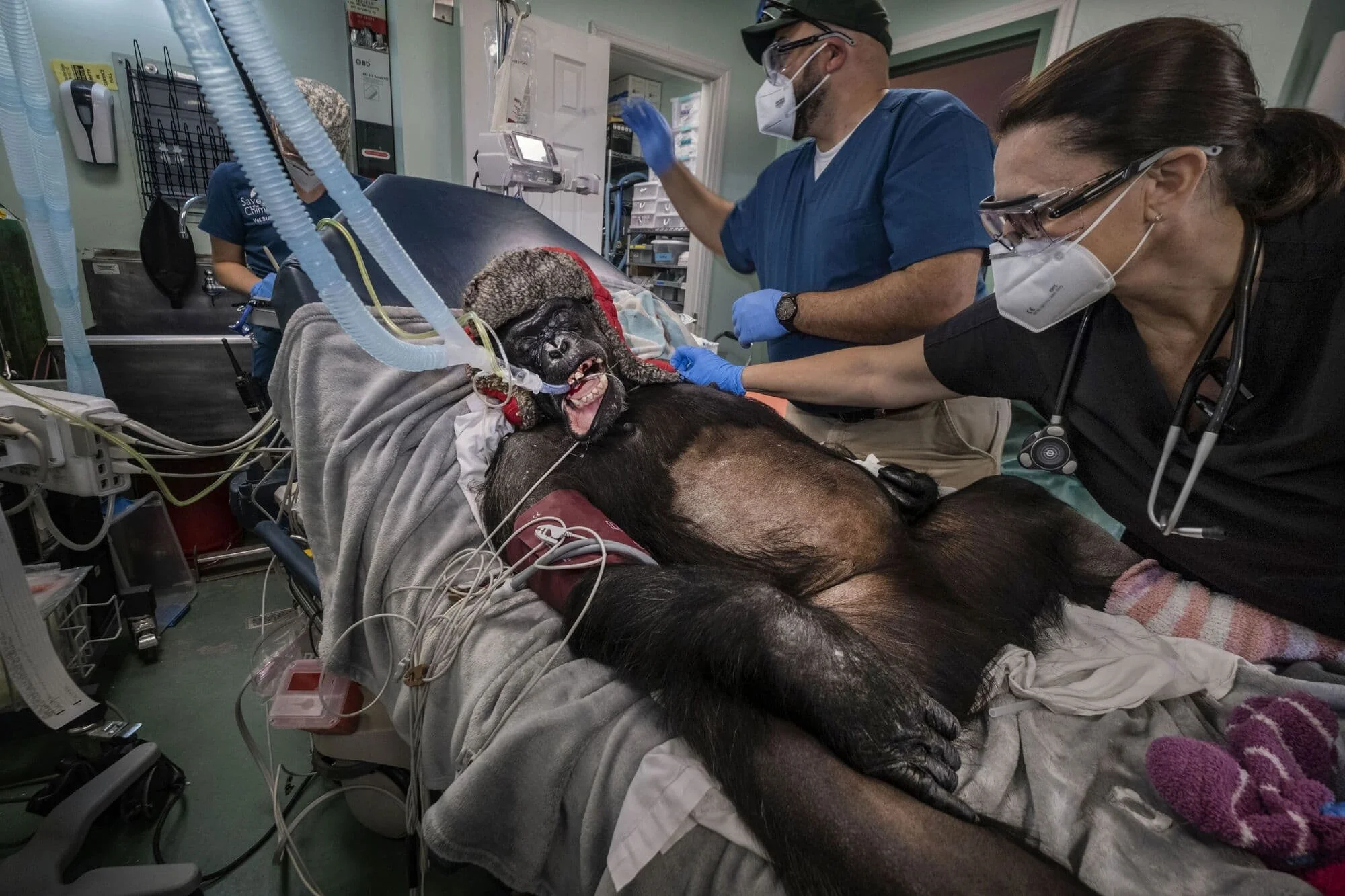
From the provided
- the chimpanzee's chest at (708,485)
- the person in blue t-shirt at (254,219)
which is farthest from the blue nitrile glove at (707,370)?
the person in blue t-shirt at (254,219)

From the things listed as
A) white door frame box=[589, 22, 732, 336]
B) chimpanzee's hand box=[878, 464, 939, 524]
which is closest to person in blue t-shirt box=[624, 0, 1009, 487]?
chimpanzee's hand box=[878, 464, 939, 524]

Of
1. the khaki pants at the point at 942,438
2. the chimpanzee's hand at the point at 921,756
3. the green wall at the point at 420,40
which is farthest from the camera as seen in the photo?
the green wall at the point at 420,40

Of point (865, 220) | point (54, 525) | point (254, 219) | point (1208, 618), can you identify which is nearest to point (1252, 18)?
point (865, 220)

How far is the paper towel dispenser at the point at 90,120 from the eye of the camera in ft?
11.8

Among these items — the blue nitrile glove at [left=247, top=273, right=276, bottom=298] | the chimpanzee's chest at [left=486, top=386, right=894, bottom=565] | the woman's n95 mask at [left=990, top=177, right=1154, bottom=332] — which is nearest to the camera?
the woman's n95 mask at [left=990, top=177, right=1154, bottom=332]

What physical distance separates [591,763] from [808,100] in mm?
2357

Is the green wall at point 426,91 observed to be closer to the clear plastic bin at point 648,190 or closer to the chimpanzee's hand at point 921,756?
the clear plastic bin at point 648,190

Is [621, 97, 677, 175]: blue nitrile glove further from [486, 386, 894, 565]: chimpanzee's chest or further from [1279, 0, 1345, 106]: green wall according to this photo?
[1279, 0, 1345, 106]: green wall

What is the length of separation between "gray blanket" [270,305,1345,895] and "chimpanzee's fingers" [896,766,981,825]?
3.9 inches

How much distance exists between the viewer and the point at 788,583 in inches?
51.1

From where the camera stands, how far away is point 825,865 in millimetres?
743

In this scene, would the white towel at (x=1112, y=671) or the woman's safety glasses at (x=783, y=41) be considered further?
the woman's safety glasses at (x=783, y=41)

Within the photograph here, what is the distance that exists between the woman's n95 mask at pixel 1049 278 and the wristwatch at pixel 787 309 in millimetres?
711

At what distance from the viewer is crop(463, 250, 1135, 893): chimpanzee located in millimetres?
793
